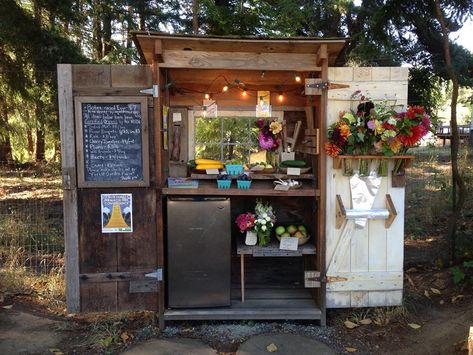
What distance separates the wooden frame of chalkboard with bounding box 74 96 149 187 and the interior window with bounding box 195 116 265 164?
1180 millimetres

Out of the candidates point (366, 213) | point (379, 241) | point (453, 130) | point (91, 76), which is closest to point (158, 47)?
point (91, 76)

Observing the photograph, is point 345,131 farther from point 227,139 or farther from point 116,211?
point 116,211

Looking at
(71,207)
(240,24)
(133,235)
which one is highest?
(240,24)

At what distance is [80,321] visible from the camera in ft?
13.7

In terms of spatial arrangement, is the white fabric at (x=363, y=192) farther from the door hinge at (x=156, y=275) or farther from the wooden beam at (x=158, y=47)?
the wooden beam at (x=158, y=47)

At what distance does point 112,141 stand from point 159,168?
0.49 metres

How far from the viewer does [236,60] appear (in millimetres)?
3850

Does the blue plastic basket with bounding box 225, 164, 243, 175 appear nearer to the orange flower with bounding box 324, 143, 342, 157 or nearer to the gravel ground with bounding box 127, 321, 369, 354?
the orange flower with bounding box 324, 143, 342, 157

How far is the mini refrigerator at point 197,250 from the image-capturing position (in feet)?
13.0

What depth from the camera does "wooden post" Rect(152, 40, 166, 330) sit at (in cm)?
375

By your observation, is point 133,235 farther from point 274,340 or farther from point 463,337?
point 463,337

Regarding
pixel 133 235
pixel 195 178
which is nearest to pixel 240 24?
pixel 195 178

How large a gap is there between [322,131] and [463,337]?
84.6 inches

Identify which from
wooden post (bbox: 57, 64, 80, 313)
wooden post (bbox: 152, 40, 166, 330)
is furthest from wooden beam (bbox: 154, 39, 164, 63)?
wooden post (bbox: 57, 64, 80, 313)
